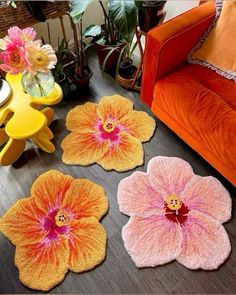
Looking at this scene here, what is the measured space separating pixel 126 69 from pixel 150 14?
544 millimetres

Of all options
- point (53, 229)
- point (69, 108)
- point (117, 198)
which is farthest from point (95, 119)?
point (53, 229)

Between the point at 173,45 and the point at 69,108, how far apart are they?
0.83m

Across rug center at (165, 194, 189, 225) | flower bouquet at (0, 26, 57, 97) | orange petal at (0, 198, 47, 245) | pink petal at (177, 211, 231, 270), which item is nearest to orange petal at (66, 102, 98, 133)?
flower bouquet at (0, 26, 57, 97)

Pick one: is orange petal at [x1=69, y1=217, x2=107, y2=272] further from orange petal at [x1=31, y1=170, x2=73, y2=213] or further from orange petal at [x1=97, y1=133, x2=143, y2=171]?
orange petal at [x1=97, y1=133, x2=143, y2=171]

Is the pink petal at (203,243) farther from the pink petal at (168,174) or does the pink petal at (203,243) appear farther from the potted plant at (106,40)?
the potted plant at (106,40)

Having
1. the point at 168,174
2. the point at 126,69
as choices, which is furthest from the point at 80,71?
the point at 168,174

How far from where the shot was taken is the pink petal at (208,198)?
1317 mm

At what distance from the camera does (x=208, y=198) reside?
1.36 m

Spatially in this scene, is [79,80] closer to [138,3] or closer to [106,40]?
[106,40]

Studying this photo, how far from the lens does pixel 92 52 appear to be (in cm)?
219

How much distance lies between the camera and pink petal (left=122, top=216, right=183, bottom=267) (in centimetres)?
119

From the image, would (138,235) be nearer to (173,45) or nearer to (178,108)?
(178,108)

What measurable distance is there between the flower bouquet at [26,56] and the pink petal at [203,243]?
1054 millimetres

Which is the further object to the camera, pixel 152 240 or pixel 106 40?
pixel 106 40
